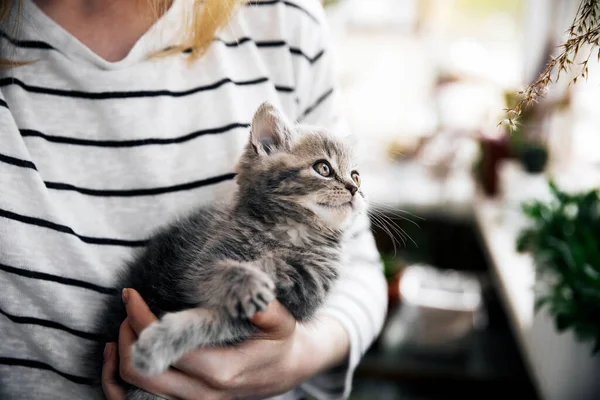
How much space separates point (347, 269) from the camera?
3.35 feet

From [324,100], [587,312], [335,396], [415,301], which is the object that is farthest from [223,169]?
[415,301]

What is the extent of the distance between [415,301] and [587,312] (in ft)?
3.82

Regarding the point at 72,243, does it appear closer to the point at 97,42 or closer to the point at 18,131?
the point at 18,131

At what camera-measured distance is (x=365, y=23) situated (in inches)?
160

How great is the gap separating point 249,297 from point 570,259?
2.59 feet

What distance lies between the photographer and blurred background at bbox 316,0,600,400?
4.83 ft

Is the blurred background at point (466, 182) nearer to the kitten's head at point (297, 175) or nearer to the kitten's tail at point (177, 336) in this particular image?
the kitten's head at point (297, 175)

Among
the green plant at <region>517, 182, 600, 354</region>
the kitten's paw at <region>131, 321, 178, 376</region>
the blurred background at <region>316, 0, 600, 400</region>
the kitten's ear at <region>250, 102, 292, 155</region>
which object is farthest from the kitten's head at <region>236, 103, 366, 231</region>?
the green plant at <region>517, 182, 600, 354</region>

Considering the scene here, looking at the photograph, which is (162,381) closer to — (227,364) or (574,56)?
→ (227,364)

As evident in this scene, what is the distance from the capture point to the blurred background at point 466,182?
1472 mm

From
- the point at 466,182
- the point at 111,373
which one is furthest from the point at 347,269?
the point at 466,182

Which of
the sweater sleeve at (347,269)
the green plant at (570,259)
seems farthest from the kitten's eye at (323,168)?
the green plant at (570,259)

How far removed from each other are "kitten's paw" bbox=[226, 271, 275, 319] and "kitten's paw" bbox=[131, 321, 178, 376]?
0.27ft

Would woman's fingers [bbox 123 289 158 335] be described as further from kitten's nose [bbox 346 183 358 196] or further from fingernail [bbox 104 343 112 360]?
kitten's nose [bbox 346 183 358 196]
